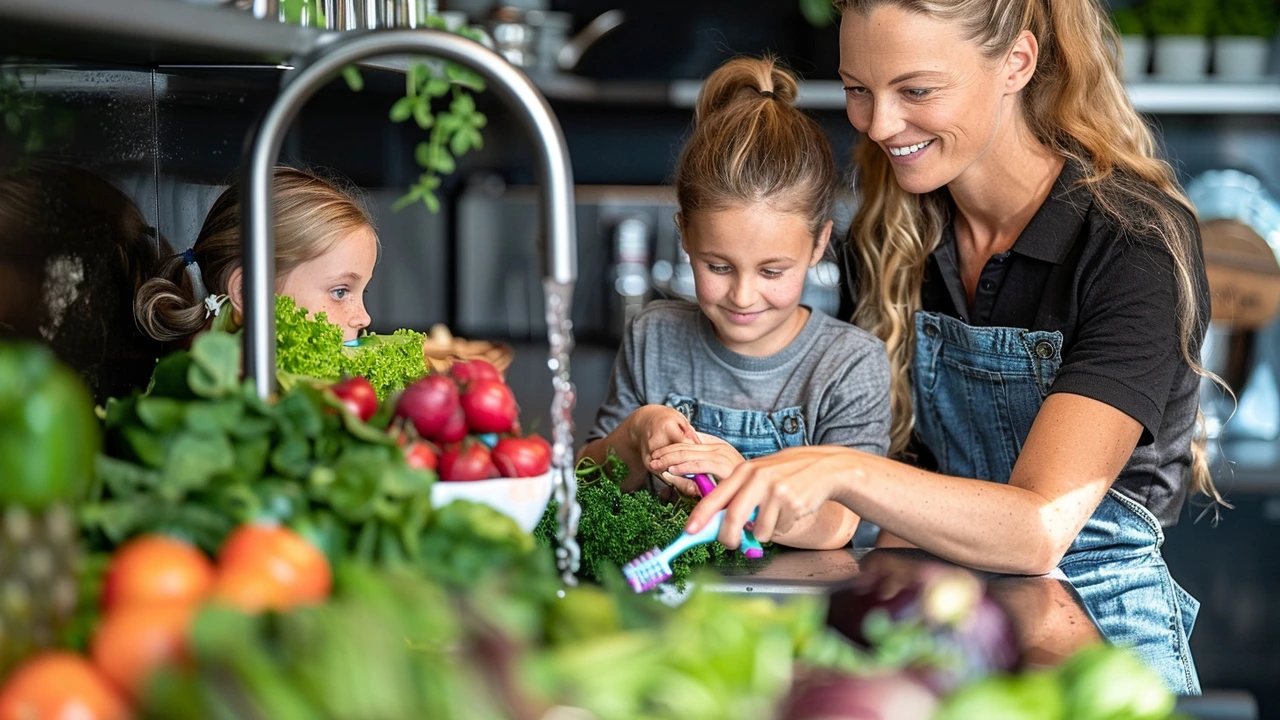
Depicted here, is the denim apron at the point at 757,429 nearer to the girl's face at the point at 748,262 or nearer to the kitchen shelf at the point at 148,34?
the girl's face at the point at 748,262

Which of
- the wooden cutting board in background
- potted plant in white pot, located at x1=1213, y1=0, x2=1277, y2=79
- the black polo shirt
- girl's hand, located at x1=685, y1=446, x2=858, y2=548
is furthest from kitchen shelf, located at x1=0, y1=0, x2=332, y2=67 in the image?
potted plant in white pot, located at x1=1213, y1=0, x2=1277, y2=79

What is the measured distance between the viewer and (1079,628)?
47.9 inches

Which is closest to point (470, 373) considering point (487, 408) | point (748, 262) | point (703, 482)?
point (487, 408)

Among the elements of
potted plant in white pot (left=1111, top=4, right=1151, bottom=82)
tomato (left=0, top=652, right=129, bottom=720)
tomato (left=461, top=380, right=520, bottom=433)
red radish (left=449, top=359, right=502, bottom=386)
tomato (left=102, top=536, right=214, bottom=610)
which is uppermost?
potted plant in white pot (left=1111, top=4, right=1151, bottom=82)

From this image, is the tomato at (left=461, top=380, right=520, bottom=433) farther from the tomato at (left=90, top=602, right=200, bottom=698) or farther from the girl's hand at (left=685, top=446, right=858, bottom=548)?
the tomato at (left=90, top=602, right=200, bottom=698)

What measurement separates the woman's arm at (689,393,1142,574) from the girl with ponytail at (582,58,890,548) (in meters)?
0.20

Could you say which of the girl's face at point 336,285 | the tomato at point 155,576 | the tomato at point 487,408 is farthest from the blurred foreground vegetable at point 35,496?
the girl's face at point 336,285

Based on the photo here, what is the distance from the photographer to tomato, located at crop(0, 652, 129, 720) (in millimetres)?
549

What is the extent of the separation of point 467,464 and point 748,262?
2.99 ft

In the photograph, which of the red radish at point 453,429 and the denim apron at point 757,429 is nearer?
the red radish at point 453,429

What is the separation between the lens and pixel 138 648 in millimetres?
592

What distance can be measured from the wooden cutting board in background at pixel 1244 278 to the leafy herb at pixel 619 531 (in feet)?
8.20

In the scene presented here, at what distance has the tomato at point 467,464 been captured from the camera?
89cm

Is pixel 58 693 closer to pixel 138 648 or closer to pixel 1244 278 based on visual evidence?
pixel 138 648
